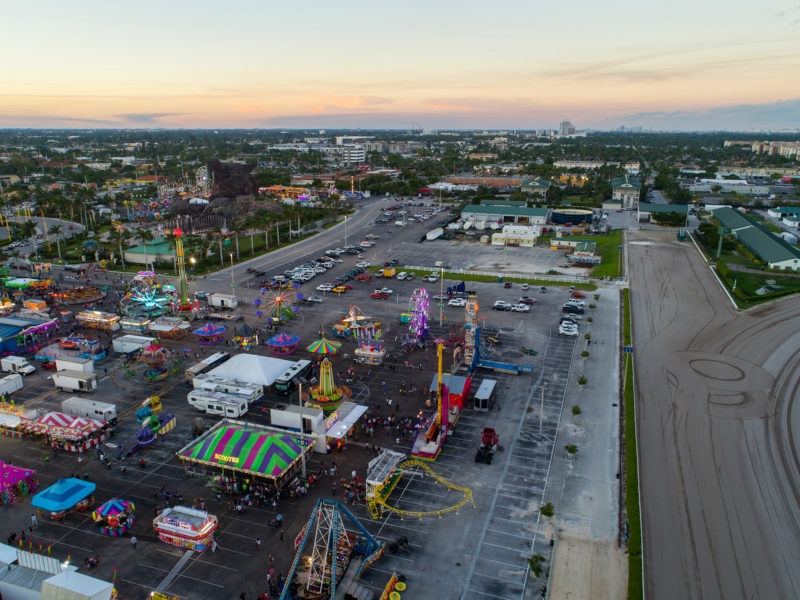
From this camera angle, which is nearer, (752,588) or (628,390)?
(752,588)

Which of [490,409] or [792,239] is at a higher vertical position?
[792,239]

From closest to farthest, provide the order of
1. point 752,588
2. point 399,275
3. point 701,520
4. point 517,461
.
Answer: point 752,588
point 701,520
point 517,461
point 399,275

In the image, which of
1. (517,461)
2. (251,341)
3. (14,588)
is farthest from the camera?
(251,341)

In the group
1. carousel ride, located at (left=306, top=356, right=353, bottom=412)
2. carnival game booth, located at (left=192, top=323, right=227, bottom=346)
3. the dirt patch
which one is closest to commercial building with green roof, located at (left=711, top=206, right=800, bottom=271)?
the dirt patch

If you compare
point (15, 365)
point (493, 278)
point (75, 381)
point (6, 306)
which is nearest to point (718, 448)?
point (493, 278)

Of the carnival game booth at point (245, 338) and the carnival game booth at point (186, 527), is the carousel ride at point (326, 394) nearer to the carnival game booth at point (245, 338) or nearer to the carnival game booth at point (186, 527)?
the carnival game booth at point (186, 527)

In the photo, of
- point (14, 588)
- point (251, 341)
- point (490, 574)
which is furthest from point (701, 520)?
point (251, 341)

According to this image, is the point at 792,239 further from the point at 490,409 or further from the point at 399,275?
the point at 490,409

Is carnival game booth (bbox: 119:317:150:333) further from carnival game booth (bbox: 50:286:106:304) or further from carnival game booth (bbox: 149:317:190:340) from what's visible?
carnival game booth (bbox: 50:286:106:304)
